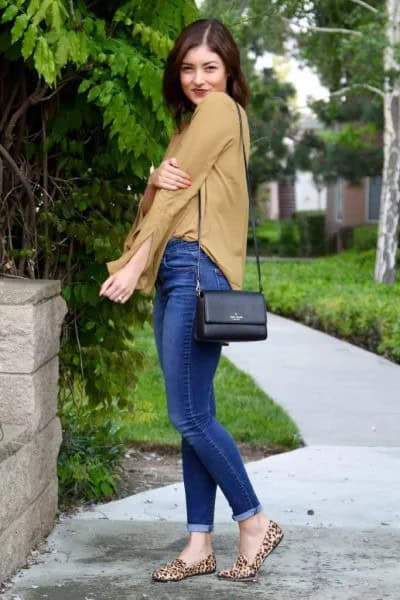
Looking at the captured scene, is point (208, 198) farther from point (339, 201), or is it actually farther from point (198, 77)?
point (339, 201)

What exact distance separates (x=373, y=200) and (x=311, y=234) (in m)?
2.83

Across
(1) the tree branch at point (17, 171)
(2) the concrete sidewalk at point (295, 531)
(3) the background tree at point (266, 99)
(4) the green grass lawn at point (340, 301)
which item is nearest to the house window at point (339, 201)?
(3) the background tree at point (266, 99)

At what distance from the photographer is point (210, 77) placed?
12.7ft

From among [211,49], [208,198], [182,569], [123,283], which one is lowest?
[182,569]

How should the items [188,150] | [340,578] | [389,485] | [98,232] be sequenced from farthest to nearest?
1. [389,485]
2. [98,232]
3. [340,578]
4. [188,150]

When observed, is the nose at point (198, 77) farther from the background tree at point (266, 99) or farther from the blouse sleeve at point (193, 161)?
the background tree at point (266, 99)

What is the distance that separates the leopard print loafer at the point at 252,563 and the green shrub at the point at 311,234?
31759 mm

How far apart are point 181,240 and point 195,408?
1.87 feet

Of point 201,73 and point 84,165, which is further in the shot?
point 84,165

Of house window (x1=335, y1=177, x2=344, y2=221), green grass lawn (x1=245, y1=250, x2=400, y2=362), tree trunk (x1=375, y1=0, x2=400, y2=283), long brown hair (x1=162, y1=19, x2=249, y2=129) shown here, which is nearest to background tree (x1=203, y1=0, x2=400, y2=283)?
tree trunk (x1=375, y1=0, x2=400, y2=283)

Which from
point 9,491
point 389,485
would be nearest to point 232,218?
point 9,491

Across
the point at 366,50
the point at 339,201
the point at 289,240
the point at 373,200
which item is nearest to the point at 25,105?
the point at 366,50

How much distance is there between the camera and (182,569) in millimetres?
4027

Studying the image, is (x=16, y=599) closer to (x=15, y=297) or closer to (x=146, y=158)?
(x=15, y=297)
